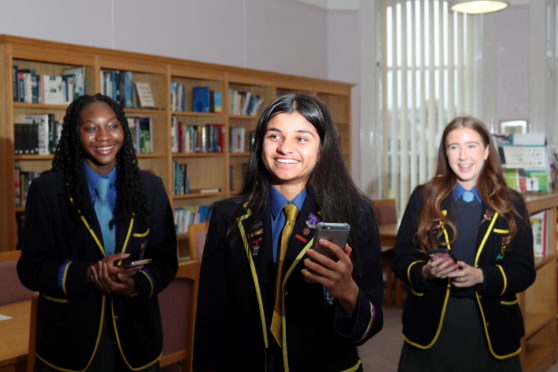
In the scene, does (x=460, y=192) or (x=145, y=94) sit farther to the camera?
(x=145, y=94)

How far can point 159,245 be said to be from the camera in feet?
8.23

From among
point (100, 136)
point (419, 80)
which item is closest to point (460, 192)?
point (100, 136)

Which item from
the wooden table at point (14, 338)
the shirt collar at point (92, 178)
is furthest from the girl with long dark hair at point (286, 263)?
the wooden table at point (14, 338)

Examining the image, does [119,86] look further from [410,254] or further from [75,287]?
[75,287]

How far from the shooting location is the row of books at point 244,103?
6.93 m

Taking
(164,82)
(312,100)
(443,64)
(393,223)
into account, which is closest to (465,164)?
(312,100)

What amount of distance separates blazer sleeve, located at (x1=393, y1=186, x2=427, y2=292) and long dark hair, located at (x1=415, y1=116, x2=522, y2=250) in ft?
0.14

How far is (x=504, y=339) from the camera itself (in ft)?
9.12

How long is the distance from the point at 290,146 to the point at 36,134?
390cm

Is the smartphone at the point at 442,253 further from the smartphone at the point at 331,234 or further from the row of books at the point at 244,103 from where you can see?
the row of books at the point at 244,103

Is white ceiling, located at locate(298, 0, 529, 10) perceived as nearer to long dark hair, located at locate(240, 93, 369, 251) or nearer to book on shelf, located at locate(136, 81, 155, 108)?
book on shelf, located at locate(136, 81, 155, 108)

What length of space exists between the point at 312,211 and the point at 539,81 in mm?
7259

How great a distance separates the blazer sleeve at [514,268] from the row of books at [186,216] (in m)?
3.96

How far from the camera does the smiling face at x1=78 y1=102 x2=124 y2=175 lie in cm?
246
